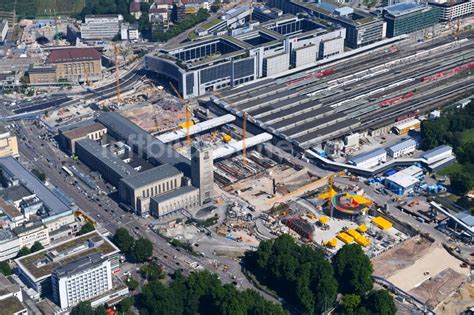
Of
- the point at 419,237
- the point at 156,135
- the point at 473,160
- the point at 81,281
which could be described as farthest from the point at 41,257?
the point at 473,160

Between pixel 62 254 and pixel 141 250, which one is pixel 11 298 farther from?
pixel 141 250

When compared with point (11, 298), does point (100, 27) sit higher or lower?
higher

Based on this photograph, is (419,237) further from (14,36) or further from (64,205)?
(14,36)

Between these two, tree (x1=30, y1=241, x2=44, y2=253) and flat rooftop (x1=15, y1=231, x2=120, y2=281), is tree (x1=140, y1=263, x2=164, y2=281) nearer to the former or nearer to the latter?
flat rooftop (x1=15, y1=231, x2=120, y2=281)

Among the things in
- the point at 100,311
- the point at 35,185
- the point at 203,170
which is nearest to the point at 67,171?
the point at 35,185

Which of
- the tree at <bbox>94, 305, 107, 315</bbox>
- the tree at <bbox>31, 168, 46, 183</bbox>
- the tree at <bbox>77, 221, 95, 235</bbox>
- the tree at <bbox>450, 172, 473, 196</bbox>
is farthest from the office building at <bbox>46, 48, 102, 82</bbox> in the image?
the tree at <bbox>450, 172, 473, 196</bbox>

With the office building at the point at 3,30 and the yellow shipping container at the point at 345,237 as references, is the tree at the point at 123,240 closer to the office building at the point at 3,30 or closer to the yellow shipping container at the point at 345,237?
the yellow shipping container at the point at 345,237
